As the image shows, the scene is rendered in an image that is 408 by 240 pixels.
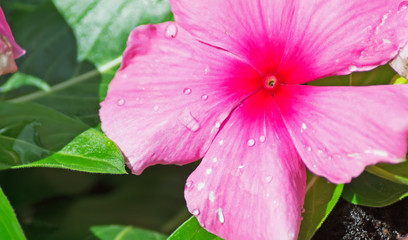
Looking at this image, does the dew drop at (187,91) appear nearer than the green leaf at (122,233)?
Yes

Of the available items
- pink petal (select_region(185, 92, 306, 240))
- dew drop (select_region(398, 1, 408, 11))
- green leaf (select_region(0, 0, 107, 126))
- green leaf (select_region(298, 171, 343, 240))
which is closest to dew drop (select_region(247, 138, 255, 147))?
pink petal (select_region(185, 92, 306, 240))

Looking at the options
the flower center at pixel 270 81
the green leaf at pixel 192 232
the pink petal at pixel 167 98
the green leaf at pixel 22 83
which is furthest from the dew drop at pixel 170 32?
the green leaf at pixel 22 83

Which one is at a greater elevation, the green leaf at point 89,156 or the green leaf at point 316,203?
the green leaf at point 89,156

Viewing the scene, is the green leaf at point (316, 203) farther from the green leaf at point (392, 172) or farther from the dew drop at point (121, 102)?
the dew drop at point (121, 102)

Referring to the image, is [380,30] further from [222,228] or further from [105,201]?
[105,201]

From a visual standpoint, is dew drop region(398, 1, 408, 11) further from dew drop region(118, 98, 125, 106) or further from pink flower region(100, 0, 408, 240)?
dew drop region(118, 98, 125, 106)

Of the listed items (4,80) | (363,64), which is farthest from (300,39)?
(4,80)

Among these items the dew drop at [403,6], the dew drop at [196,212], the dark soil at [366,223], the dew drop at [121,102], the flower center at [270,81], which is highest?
the dew drop at [403,6]
